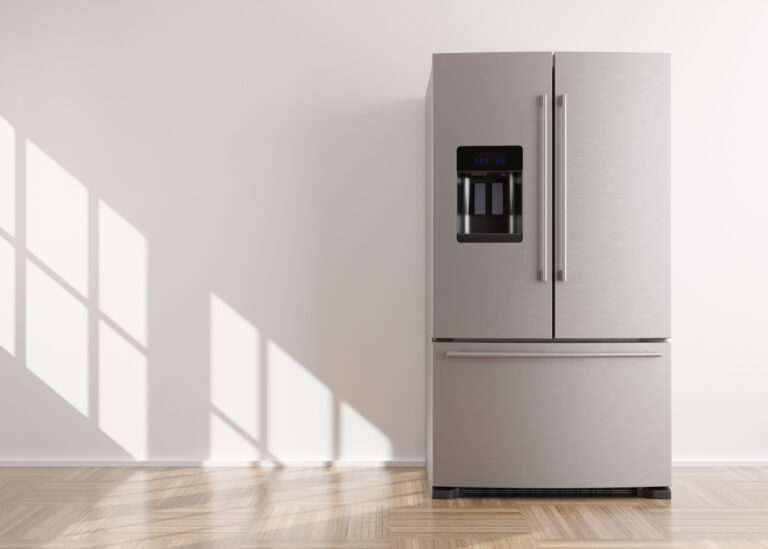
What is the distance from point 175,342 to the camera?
359 cm

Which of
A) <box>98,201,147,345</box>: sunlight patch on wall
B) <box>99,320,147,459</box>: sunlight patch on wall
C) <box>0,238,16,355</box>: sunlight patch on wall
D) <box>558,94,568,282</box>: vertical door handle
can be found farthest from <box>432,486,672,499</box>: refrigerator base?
<box>0,238,16,355</box>: sunlight patch on wall

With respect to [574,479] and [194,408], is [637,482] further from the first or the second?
[194,408]

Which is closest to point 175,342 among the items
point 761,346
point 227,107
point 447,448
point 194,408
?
point 194,408

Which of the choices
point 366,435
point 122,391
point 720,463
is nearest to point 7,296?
point 122,391

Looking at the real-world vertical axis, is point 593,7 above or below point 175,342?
above

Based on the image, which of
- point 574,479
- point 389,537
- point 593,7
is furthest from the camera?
point 593,7

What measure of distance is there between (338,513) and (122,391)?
145 centimetres

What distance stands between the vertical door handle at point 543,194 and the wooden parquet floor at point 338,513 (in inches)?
41.0

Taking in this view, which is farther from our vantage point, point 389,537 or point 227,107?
point 227,107

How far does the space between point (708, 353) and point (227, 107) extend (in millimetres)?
2842

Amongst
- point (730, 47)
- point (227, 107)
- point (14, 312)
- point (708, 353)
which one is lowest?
point (708, 353)

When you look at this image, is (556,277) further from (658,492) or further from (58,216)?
(58,216)

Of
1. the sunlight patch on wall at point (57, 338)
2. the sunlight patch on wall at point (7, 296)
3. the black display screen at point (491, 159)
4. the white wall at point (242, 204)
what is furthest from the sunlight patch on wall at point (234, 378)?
the black display screen at point (491, 159)

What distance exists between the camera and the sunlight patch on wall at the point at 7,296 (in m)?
3.59
